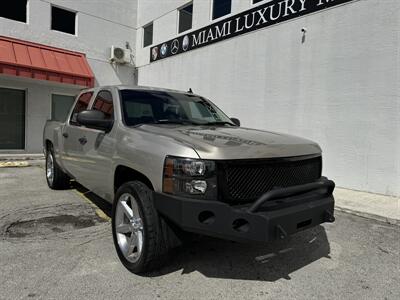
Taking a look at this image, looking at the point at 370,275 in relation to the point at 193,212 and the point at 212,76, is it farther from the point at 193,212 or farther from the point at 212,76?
the point at 212,76

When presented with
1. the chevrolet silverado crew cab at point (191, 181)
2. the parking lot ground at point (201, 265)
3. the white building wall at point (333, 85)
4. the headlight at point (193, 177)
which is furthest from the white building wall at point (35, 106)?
the headlight at point (193, 177)

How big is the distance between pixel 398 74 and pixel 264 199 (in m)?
5.78

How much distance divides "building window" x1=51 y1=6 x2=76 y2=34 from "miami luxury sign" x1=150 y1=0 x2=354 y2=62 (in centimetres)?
403

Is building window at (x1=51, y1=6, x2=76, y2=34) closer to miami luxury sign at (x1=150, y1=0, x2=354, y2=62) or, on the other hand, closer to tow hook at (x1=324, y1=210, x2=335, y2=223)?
miami luxury sign at (x1=150, y1=0, x2=354, y2=62)

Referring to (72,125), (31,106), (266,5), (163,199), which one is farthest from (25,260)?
(31,106)

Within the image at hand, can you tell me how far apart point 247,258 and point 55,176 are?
4427 mm

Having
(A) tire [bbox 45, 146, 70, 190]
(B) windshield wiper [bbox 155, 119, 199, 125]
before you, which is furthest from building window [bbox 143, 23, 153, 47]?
(B) windshield wiper [bbox 155, 119, 199, 125]

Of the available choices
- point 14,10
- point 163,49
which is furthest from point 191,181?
point 14,10

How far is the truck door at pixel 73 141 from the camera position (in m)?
5.00

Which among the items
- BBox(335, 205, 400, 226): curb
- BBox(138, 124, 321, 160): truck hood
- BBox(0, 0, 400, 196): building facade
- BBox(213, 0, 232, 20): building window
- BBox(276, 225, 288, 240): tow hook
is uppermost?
BBox(213, 0, 232, 20): building window

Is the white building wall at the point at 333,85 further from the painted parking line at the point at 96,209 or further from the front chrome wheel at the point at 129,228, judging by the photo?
the front chrome wheel at the point at 129,228

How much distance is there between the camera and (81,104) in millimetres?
5480

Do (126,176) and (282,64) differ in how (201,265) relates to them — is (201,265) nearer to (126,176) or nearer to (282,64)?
(126,176)

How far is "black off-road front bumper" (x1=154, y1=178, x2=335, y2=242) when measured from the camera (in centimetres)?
278
